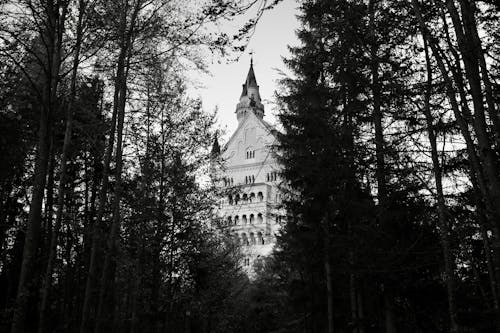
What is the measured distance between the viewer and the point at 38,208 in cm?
668

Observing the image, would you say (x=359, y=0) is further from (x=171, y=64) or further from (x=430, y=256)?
(x=430, y=256)

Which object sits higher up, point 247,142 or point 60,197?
point 247,142

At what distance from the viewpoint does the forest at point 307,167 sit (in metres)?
6.78

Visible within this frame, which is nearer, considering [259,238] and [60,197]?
[60,197]

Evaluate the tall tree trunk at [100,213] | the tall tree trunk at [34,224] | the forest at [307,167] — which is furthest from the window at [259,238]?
the tall tree trunk at [34,224]

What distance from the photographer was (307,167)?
31.3 ft

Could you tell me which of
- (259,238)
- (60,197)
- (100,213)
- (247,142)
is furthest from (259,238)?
(60,197)

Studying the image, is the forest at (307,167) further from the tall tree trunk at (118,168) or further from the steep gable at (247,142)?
the steep gable at (247,142)

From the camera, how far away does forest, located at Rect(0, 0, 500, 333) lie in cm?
678

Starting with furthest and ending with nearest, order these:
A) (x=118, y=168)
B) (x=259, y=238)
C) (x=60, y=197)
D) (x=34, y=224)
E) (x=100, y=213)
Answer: (x=259, y=238)
(x=118, y=168)
(x=100, y=213)
(x=60, y=197)
(x=34, y=224)

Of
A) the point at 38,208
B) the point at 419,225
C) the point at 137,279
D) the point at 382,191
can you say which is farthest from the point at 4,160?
the point at 419,225

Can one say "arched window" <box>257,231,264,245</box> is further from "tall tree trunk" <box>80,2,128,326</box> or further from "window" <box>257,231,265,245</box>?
"tall tree trunk" <box>80,2,128,326</box>

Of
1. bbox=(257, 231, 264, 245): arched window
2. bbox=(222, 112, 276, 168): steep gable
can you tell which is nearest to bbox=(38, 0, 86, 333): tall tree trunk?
bbox=(222, 112, 276, 168): steep gable

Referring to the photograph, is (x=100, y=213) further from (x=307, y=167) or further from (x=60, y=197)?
(x=307, y=167)
